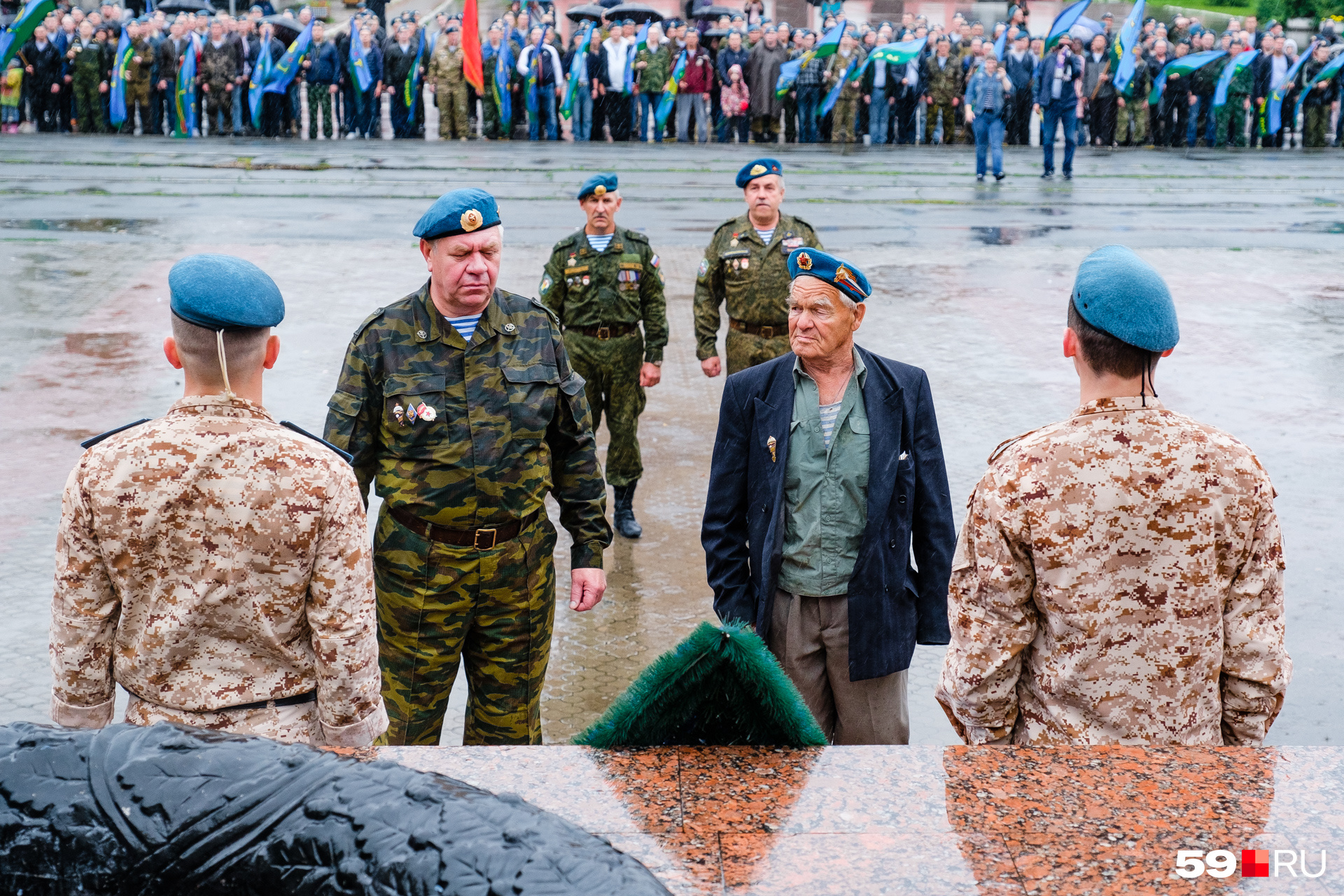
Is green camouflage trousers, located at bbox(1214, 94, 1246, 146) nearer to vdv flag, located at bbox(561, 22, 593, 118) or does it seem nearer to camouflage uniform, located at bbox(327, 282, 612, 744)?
vdv flag, located at bbox(561, 22, 593, 118)

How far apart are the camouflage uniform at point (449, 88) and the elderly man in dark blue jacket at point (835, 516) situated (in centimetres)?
2274

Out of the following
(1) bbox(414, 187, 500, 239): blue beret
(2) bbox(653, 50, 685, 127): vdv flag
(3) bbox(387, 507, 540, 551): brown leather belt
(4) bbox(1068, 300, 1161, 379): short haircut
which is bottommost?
(3) bbox(387, 507, 540, 551): brown leather belt

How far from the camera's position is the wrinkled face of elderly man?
4262 mm

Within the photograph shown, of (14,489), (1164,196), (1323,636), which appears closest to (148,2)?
(1164,196)

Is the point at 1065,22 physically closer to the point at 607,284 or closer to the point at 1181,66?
the point at 1181,66

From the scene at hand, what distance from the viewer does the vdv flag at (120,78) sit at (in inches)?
1006

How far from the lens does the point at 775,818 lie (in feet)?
8.16

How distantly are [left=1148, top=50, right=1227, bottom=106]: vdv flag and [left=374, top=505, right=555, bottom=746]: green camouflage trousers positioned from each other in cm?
2520

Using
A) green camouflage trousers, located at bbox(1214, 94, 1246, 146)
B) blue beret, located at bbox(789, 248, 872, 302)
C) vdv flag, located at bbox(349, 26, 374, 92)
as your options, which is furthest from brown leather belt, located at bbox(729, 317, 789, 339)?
green camouflage trousers, located at bbox(1214, 94, 1246, 146)

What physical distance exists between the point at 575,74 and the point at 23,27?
961 centimetres

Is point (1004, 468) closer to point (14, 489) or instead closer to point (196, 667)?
point (196, 667)

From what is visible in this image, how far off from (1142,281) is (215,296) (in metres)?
2.06

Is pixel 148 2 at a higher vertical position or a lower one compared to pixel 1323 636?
higher

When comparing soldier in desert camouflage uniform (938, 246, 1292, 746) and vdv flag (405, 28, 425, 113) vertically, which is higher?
vdv flag (405, 28, 425, 113)
